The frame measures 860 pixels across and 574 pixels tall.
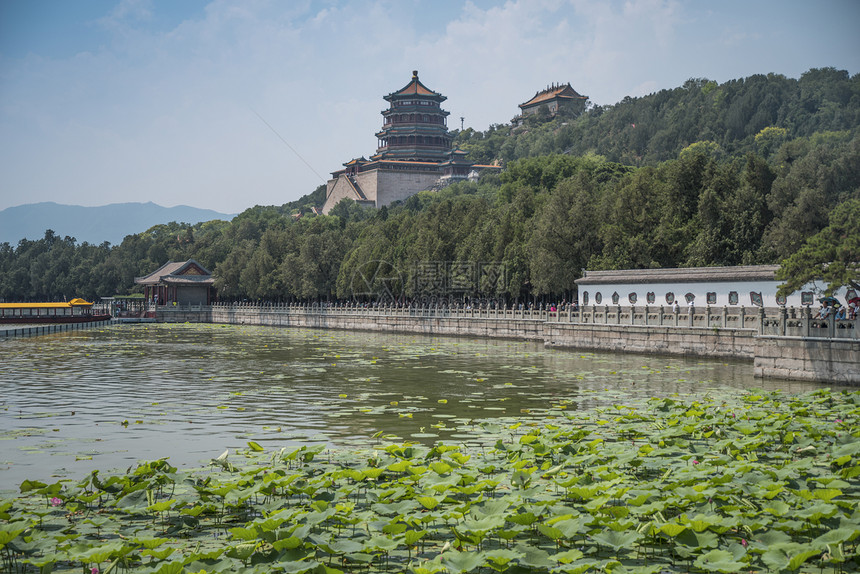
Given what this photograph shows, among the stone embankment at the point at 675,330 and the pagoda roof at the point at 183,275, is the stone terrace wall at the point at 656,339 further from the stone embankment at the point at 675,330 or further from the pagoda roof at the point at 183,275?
the pagoda roof at the point at 183,275

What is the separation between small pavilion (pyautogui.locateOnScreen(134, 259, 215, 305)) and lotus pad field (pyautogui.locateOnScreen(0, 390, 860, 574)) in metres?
71.1

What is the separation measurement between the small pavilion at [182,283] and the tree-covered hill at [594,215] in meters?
2.69

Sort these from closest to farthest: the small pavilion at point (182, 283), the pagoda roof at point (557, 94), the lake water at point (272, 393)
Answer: the lake water at point (272, 393) → the small pavilion at point (182, 283) → the pagoda roof at point (557, 94)

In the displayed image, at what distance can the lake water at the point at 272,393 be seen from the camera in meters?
11.6

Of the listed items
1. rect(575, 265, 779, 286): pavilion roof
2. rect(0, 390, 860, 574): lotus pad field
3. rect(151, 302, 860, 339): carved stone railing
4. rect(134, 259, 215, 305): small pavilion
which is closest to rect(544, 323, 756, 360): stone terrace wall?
rect(151, 302, 860, 339): carved stone railing

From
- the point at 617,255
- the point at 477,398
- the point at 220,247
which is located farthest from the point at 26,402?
the point at 220,247

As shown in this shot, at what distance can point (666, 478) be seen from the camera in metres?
8.31

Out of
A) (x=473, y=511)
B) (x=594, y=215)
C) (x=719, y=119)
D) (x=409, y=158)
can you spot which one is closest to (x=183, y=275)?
(x=409, y=158)

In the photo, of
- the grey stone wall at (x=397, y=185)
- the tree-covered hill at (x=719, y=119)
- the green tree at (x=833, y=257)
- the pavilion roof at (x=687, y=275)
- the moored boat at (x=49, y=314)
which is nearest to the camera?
the green tree at (x=833, y=257)

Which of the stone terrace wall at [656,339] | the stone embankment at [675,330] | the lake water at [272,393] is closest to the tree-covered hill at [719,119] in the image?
the stone embankment at [675,330]

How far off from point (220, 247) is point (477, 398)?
7675 centimetres

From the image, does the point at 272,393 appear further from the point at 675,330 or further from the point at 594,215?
the point at 594,215

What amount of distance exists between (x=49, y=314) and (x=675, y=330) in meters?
46.6

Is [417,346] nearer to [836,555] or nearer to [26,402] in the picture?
[26,402]
